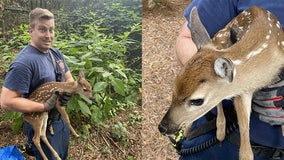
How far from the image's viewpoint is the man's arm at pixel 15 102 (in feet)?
4.54

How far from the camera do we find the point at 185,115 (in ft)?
3.03

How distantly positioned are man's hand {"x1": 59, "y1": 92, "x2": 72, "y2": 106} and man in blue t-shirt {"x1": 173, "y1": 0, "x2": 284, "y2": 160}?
49cm

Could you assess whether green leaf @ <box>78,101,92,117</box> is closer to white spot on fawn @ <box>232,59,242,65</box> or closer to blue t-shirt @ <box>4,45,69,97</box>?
blue t-shirt @ <box>4,45,69,97</box>

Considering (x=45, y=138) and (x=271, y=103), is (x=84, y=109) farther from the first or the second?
(x=271, y=103)

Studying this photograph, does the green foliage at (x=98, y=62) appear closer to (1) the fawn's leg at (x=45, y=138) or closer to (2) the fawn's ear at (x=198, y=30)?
(1) the fawn's leg at (x=45, y=138)

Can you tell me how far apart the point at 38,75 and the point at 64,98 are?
16 centimetres

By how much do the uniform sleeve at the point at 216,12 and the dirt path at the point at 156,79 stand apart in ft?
3.69

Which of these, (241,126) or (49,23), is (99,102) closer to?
(49,23)

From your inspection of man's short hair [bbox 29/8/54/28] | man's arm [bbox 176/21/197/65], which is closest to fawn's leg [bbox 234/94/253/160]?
man's arm [bbox 176/21/197/65]

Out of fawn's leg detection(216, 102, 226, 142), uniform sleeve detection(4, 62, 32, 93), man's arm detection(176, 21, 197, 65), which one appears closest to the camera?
fawn's leg detection(216, 102, 226, 142)

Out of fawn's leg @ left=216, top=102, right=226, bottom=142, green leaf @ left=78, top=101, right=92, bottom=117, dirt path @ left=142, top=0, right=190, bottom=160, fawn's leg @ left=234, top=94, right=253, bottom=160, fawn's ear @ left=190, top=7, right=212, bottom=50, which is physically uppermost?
fawn's ear @ left=190, top=7, right=212, bottom=50

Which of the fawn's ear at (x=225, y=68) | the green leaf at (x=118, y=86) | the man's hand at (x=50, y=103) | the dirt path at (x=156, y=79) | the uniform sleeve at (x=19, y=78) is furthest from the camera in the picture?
the dirt path at (x=156, y=79)

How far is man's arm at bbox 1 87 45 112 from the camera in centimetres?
138

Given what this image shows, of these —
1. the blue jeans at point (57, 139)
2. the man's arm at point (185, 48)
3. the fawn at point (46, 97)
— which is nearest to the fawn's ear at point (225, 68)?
the man's arm at point (185, 48)
